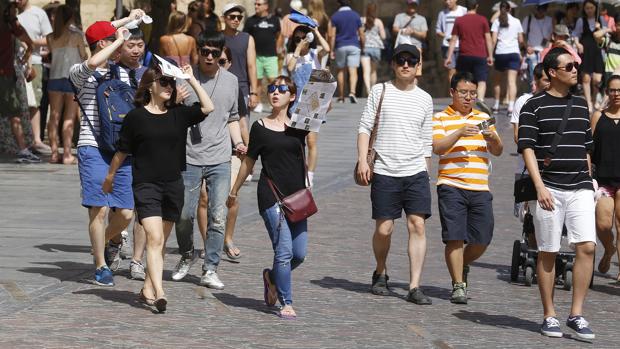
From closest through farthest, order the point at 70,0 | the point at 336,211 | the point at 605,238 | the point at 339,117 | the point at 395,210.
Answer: the point at 395,210 < the point at 605,238 < the point at 336,211 < the point at 70,0 < the point at 339,117

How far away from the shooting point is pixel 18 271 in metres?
11.3

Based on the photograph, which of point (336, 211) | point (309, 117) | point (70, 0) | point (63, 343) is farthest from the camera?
point (70, 0)

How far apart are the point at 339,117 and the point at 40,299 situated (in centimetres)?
1462

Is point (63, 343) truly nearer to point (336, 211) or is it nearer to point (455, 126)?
point (455, 126)

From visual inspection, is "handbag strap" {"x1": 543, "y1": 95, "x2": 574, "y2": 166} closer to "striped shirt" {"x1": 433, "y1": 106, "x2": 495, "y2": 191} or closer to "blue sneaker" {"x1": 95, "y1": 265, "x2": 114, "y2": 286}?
"striped shirt" {"x1": 433, "y1": 106, "x2": 495, "y2": 191}

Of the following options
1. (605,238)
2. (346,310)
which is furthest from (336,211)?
(346,310)

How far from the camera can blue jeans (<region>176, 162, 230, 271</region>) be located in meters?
10.9

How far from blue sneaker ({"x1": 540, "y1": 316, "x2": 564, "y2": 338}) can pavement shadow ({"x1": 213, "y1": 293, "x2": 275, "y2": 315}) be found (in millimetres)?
1707

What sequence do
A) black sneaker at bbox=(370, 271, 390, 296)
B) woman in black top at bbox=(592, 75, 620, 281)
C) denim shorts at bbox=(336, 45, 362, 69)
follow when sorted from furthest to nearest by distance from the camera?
denim shorts at bbox=(336, 45, 362, 69), woman in black top at bbox=(592, 75, 620, 281), black sneaker at bbox=(370, 271, 390, 296)

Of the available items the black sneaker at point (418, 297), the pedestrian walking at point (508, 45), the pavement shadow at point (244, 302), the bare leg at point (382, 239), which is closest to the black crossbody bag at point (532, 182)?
the black sneaker at point (418, 297)

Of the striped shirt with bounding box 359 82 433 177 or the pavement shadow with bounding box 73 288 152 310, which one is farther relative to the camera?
the striped shirt with bounding box 359 82 433 177

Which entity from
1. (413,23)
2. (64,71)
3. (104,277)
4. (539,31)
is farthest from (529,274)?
(413,23)

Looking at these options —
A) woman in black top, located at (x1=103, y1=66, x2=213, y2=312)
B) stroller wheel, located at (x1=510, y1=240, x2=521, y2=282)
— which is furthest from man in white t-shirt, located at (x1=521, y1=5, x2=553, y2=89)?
woman in black top, located at (x1=103, y1=66, x2=213, y2=312)

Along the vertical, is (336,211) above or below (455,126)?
below
